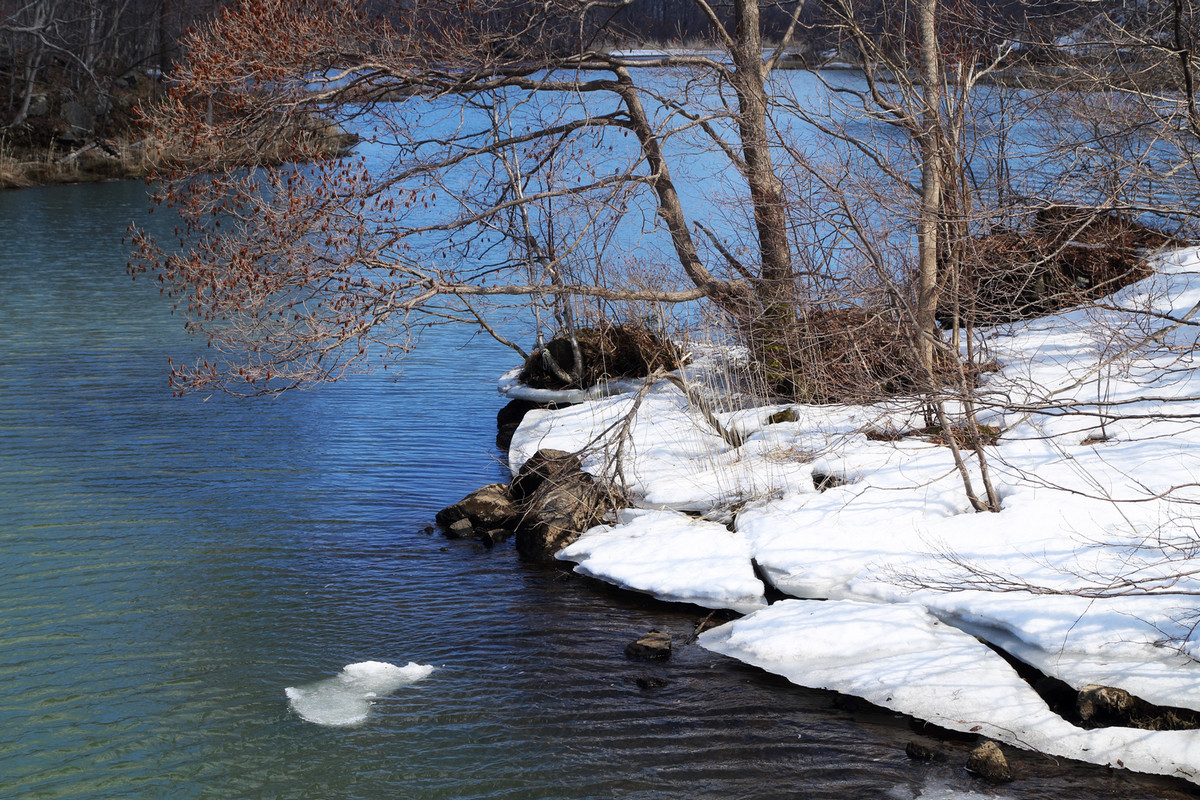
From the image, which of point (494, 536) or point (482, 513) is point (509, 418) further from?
point (494, 536)

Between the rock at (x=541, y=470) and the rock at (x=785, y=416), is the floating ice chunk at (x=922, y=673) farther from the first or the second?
the rock at (x=785, y=416)

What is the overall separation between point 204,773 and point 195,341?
11.5 metres

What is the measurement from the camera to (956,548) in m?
7.30

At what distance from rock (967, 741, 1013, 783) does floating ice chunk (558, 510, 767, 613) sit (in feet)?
7.19

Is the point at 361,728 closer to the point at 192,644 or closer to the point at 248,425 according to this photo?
the point at 192,644

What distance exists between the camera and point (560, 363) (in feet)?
43.7

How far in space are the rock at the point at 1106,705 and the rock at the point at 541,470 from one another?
4.79m

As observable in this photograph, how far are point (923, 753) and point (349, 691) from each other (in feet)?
11.1

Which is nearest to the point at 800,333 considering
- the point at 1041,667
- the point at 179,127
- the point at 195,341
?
the point at 1041,667

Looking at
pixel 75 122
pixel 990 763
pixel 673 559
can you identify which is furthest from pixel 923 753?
pixel 75 122

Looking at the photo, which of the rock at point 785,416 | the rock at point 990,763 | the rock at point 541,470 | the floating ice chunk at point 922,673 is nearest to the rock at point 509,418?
the rock at point 541,470

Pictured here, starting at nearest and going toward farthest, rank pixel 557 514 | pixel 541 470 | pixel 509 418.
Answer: pixel 557 514, pixel 541 470, pixel 509 418

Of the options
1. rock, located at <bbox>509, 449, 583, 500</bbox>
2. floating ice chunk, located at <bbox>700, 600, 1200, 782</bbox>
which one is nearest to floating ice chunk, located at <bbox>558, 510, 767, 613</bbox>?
floating ice chunk, located at <bbox>700, 600, 1200, 782</bbox>

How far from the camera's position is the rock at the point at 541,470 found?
9.50 metres
